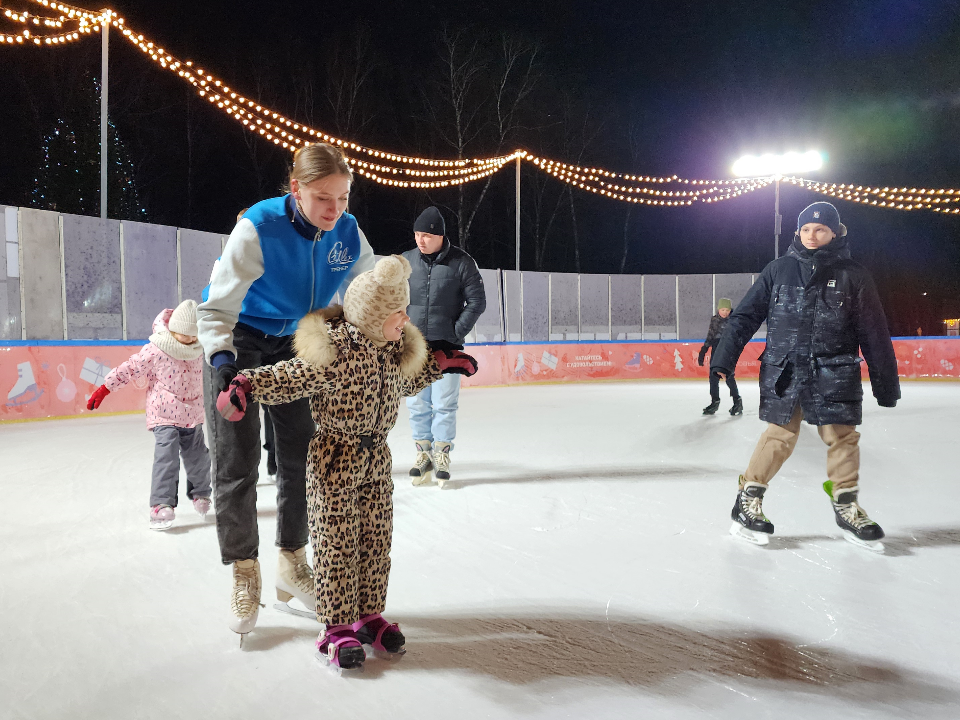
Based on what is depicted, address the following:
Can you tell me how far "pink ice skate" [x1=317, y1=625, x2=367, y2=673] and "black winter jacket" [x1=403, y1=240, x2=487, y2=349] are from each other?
2.66 meters

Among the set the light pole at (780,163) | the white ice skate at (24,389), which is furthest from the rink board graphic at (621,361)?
the white ice skate at (24,389)

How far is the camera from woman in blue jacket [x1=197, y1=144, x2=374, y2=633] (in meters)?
2.03

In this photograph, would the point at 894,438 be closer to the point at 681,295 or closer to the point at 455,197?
the point at 681,295

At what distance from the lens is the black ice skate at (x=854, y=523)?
3021 mm

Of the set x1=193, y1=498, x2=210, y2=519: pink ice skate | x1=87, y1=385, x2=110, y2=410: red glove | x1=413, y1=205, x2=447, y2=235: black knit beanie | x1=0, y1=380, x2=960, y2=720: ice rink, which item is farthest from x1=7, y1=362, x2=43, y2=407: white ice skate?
x1=87, y1=385, x2=110, y2=410: red glove

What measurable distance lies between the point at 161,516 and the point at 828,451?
9.76ft

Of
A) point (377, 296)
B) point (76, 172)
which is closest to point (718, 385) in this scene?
point (377, 296)

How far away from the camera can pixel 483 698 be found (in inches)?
67.8

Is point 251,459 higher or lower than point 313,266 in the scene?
lower

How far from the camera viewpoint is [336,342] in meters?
1.91

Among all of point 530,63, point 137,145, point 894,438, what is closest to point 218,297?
point 894,438

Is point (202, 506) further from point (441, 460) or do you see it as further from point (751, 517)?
point (751, 517)

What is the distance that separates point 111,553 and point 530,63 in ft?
68.3

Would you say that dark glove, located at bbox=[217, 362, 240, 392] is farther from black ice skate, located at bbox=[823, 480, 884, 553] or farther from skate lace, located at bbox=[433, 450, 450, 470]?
skate lace, located at bbox=[433, 450, 450, 470]
